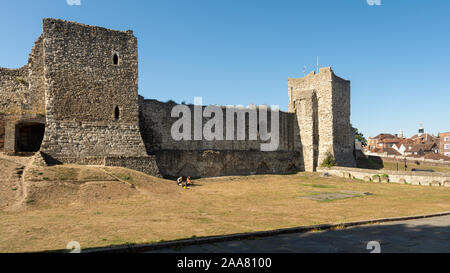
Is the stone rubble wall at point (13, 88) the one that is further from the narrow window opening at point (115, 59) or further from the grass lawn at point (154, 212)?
the grass lawn at point (154, 212)

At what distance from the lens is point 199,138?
25672 millimetres

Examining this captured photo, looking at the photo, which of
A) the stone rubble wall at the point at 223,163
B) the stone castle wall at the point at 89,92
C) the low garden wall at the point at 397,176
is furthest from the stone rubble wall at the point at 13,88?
the low garden wall at the point at 397,176

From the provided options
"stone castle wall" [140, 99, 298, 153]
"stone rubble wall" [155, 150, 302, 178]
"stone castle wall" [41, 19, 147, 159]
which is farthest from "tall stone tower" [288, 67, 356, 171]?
"stone castle wall" [41, 19, 147, 159]

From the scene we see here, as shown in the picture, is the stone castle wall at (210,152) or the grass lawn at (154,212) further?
the stone castle wall at (210,152)

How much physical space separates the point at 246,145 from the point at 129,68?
39.3 feet

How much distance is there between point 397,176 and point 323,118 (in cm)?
854

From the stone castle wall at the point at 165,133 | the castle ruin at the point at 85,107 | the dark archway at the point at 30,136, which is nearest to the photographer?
the castle ruin at the point at 85,107

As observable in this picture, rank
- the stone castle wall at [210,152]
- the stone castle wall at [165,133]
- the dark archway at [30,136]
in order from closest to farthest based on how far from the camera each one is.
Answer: the dark archway at [30,136]
the stone castle wall at [165,133]
the stone castle wall at [210,152]

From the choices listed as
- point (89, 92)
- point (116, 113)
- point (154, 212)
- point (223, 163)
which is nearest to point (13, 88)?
point (89, 92)

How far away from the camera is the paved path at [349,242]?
21.2 feet

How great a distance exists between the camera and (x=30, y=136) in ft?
63.3

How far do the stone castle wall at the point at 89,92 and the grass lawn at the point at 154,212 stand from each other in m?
2.77

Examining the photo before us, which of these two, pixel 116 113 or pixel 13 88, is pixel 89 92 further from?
pixel 13 88
